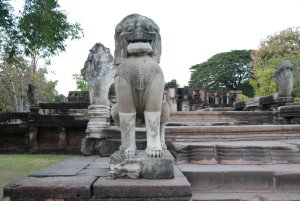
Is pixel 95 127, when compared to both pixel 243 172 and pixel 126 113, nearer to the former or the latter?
pixel 126 113

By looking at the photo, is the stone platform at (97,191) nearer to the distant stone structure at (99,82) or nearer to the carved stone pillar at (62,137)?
the distant stone structure at (99,82)

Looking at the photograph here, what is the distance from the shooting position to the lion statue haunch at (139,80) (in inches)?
123

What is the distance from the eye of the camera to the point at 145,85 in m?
3.12

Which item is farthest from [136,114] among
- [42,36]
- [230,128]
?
[42,36]

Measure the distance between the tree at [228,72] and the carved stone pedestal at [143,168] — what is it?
45391mm

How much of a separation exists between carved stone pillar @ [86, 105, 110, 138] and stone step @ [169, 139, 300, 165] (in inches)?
69.9

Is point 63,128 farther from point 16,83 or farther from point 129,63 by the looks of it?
point 16,83

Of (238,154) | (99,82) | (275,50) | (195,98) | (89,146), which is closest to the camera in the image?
(238,154)

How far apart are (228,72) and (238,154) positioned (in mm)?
44769

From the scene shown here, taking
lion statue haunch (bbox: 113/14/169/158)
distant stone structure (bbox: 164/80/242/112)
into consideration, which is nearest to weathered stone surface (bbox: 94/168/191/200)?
lion statue haunch (bbox: 113/14/169/158)

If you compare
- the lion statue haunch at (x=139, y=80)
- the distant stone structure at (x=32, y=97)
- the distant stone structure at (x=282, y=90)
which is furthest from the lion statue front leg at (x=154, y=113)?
the distant stone structure at (x=32, y=97)

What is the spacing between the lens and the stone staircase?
11.3 feet

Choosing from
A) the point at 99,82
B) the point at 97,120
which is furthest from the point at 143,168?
the point at 99,82

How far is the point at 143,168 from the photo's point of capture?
10.0 ft
